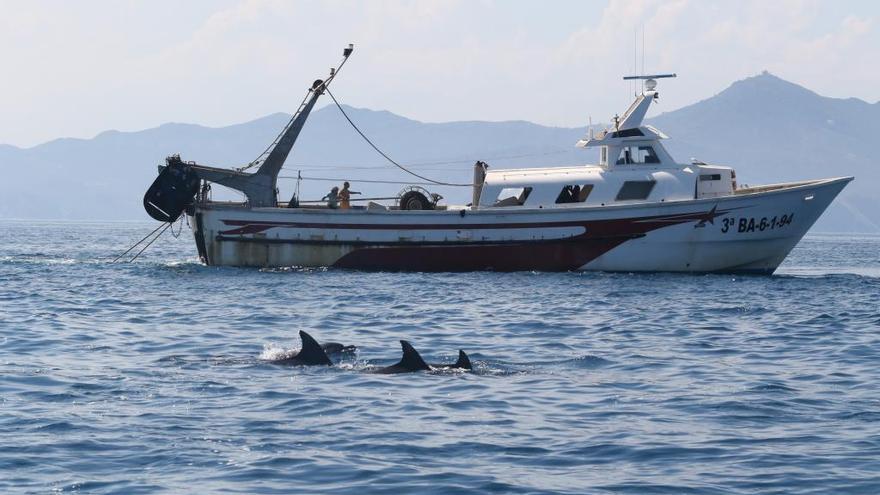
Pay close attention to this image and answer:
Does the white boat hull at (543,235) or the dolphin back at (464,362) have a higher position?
the white boat hull at (543,235)

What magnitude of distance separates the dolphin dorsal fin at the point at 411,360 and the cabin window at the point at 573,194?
2218 centimetres

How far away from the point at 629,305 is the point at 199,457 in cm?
1982

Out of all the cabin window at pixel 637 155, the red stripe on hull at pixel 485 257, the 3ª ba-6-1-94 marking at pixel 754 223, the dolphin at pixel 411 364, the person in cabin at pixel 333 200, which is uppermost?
the cabin window at pixel 637 155

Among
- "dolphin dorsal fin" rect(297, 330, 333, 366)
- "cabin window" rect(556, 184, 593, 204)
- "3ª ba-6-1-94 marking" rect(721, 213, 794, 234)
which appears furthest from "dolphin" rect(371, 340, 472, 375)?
"3ª ba-6-1-94 marking" rect(721, 213, 794, 234)

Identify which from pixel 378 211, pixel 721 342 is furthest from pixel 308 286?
pixel 721 342

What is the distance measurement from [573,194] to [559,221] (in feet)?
4.89

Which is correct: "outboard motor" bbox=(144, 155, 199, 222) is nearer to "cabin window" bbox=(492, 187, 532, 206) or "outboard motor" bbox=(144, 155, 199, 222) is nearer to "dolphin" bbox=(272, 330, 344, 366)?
"cabin window" bbox=(492, 187, 532, 206)

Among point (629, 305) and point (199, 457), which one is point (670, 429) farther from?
point (629, 305)

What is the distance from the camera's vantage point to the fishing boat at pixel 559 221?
4206cm

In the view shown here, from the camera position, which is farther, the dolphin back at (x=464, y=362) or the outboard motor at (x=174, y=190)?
the outboard motor at (x=174, y=190)

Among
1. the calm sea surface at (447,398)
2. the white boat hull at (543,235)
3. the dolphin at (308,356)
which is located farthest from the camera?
the white boat hull at (543,235)

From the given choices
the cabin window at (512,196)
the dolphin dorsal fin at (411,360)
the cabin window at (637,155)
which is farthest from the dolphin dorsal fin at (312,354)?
the cabin window at (637,155)

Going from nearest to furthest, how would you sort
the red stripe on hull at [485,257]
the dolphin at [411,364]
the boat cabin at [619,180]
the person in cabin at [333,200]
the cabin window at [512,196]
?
the dolphin at [411,364], the red stripe on hull at [485,257], the boat cabin at [619,180], the cabin window at [512,196], the person in cabin at [333,200]

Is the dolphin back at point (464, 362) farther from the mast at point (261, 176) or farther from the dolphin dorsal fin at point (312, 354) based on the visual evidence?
the mast at point (261, 176)
